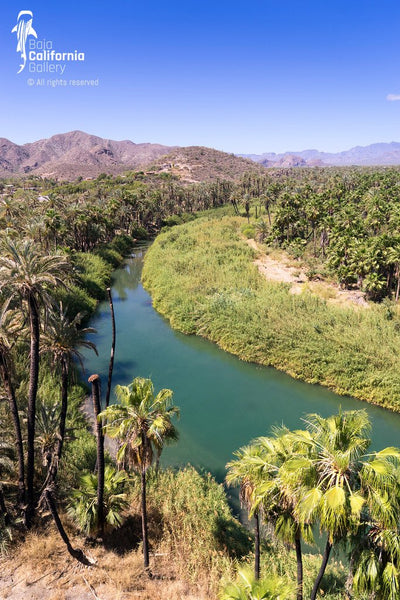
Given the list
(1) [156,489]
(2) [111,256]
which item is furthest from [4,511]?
(2) [111,256]

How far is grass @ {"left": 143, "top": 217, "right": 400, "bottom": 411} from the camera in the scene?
27.6 metres

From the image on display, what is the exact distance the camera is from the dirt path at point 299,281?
40.7 m

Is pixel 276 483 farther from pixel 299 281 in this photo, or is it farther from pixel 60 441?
pixel 299 281

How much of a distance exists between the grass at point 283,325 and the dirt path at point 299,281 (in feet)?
7.08

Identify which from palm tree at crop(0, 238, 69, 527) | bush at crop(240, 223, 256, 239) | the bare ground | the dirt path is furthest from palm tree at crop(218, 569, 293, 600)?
bush at crop(240, 223, 256, 239)

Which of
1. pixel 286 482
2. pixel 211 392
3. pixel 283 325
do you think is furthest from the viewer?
pixel 283 325

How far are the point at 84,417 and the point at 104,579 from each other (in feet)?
36.7

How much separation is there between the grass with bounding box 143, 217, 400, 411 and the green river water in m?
1.27

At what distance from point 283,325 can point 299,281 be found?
1592 cm

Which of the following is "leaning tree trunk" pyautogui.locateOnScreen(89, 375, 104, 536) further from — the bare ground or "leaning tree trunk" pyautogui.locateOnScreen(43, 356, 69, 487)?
→ "leaning tree trunk" pyautogui.locateOnScreen(43, 356, 69, 487)

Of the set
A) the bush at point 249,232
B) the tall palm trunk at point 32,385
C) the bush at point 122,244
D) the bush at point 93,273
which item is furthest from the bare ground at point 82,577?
the bush at point 249,232

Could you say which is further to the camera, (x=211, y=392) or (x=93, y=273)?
(x=93, y=273)

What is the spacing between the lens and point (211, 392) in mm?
27906

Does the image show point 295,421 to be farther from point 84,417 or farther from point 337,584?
point 84,417
